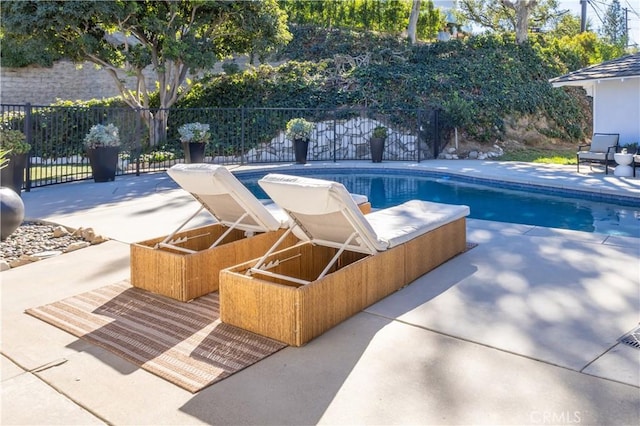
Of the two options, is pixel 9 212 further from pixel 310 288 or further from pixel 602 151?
pixel 602 151

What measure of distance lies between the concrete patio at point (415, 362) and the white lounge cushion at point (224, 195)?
0.94m

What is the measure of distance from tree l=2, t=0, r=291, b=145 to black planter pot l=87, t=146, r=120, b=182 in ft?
8.95

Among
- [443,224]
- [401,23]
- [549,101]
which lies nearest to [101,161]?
[443,224]

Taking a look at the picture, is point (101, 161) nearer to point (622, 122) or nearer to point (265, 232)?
point (265, 232)

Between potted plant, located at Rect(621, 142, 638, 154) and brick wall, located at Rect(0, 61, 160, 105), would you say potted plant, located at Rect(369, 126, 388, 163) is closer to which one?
potted plant, located at Rect(621, 142, 638, 154)

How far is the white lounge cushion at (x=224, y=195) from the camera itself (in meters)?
3.64

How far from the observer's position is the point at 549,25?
30.7 metres

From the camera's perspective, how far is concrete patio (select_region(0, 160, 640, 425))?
7.06 feet

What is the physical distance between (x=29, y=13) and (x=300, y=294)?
1219 cm

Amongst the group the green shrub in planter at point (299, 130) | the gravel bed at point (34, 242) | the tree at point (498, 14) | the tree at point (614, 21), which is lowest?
the gravel bed at point (34, 242)

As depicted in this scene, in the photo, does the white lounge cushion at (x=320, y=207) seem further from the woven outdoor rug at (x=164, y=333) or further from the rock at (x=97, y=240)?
the rock at (x=97, y=240)

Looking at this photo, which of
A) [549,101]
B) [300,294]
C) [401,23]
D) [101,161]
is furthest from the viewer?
[401,23]

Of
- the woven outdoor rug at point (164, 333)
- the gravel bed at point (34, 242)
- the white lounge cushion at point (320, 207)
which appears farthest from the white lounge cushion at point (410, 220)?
the gravel bed at point (34, 242)

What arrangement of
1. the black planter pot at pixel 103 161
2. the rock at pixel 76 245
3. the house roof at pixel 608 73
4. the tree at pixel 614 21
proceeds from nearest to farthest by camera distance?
the rock at pixel 76 245 → the black planter pot at pixel 103 161 → the house roof at pixel 608 73 → the tree at pixel 614 21
